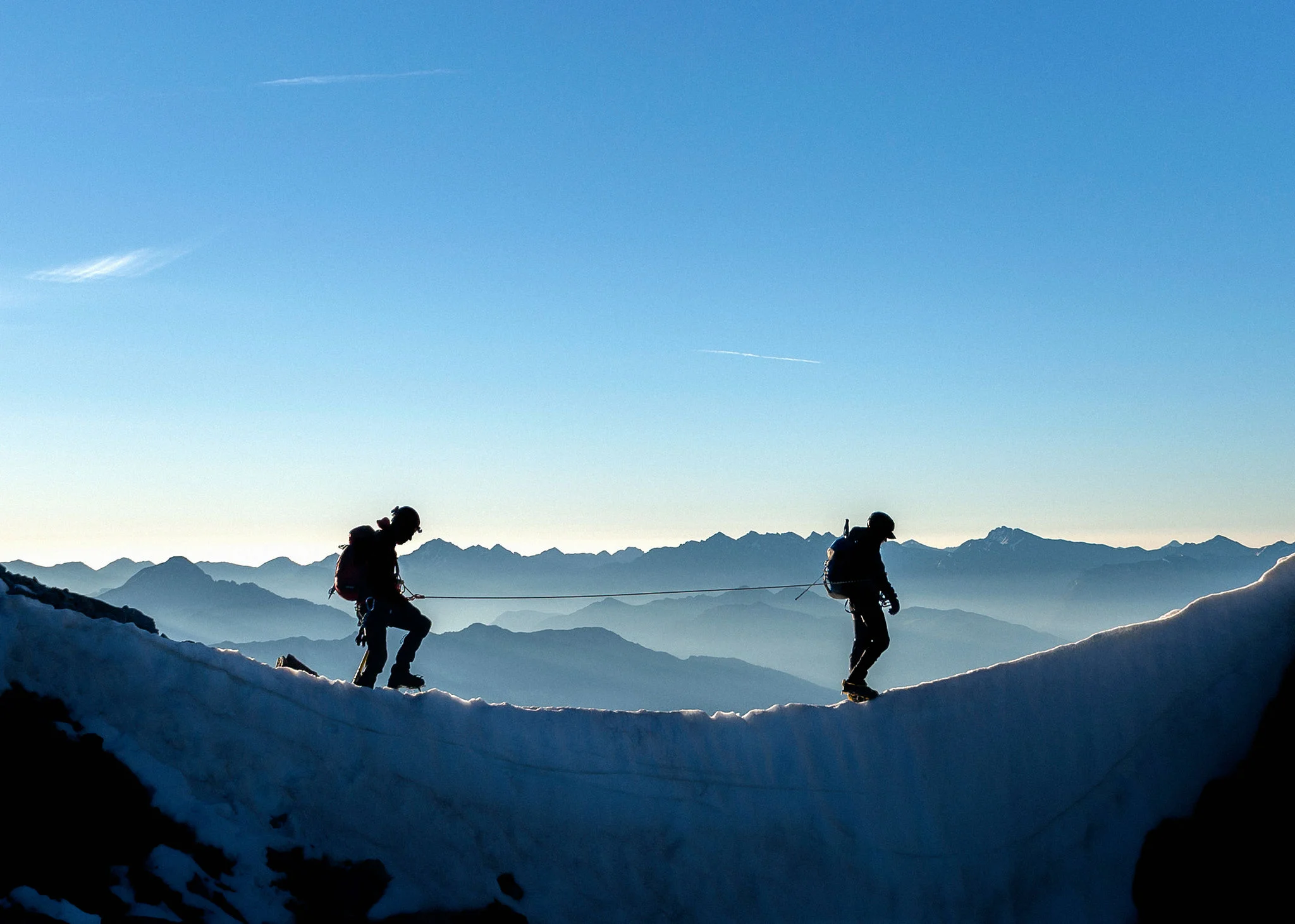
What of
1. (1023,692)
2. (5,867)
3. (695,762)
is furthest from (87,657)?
(1023,692)

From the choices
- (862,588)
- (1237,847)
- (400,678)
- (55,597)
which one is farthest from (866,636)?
(55,597)

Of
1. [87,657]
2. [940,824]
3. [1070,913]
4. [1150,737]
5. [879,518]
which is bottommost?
[1070,913]

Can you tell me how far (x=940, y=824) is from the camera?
47.7 ft

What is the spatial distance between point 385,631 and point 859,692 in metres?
7.60

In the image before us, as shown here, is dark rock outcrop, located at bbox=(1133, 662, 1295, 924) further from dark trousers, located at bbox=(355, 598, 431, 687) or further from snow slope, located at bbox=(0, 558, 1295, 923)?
dark trousers, located at bbox=(355, 598, 431, 687)

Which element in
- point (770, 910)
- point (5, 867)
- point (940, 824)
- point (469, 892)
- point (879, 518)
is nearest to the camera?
point (5, 867)

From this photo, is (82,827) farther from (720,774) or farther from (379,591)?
(720,774)

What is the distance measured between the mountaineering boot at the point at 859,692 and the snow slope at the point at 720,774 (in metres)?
0.26

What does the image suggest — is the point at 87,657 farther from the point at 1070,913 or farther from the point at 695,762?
the point at 1070,913

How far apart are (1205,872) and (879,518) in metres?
6.67

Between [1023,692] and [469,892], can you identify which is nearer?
[469,892]

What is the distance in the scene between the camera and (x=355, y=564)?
15.1 m

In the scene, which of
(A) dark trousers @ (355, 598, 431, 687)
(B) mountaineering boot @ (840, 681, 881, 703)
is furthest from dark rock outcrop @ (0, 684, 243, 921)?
(B) mountaineering boot @ (840, 681, 881, 703)

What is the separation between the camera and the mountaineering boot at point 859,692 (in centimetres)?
1549
